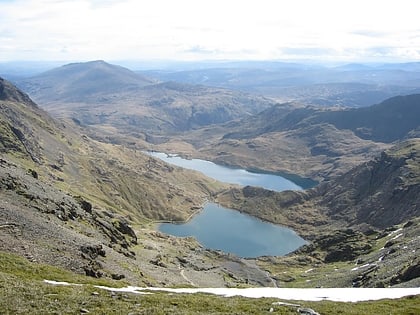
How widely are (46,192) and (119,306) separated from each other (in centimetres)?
7352

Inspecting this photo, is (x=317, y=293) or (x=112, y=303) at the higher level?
(x=112, y=303)

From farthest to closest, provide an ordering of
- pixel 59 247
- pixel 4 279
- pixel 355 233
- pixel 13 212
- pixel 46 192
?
pixel 355 233, pixel 46 192, pixel 13 212, pixel 59 247, pixel 4 279

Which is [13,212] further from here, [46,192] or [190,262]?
[190,262]

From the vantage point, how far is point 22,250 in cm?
5469

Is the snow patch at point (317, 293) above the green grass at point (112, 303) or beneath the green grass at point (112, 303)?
beneath

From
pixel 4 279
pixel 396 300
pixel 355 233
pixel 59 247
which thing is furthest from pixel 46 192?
pixel 355 233

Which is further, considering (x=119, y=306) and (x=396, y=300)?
(x=396, y=300)

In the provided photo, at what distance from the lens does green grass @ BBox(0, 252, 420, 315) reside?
34.0 m

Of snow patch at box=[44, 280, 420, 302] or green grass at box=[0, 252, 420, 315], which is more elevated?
green grass at box=[0, 252, 420, 315]

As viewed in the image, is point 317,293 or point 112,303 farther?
point 317,293

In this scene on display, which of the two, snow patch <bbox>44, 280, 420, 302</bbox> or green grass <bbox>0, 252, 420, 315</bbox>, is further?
snow patch <bbox>44, 280, 420, 302</bbox>

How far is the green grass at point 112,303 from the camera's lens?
34.0m

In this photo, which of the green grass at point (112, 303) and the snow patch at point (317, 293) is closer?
the green grass at point (112, 303)

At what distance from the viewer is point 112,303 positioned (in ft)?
A: 120
